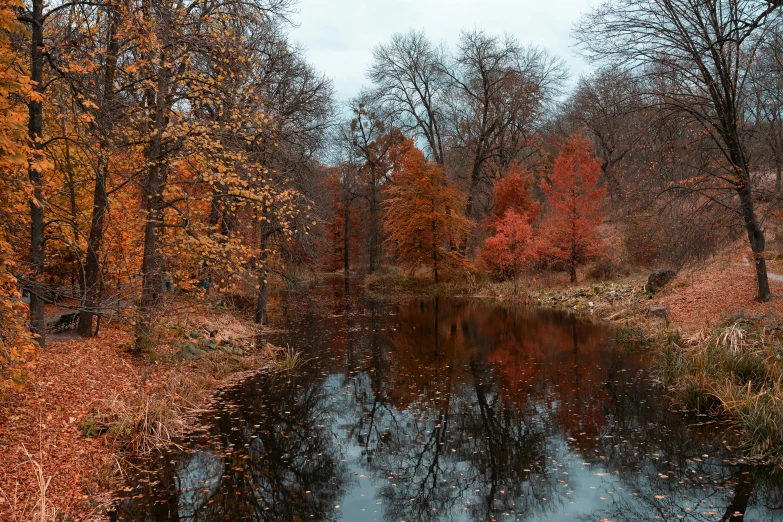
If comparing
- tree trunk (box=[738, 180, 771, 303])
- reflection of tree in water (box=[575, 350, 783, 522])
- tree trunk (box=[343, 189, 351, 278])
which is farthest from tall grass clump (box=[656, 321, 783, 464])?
tree trunk (box=[343, 189, 351, 278])

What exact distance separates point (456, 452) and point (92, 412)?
5.10 metres

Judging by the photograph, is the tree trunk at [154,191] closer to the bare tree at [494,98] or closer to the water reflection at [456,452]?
the water reflection at [456,452]

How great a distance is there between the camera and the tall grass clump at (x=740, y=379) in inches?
271

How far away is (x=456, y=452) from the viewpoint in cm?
739

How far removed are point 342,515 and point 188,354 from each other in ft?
22.7

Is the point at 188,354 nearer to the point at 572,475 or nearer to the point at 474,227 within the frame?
the point at 572,475

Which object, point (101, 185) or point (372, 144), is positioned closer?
point (101, 185)

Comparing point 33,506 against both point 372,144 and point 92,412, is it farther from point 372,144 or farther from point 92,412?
point 372,144

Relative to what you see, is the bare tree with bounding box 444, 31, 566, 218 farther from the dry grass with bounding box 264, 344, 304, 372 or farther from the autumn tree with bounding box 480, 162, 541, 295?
the dry grass with bounding box 264, 344, 304, 372

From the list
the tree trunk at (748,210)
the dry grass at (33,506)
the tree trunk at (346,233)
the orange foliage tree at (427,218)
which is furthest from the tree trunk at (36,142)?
the tree trunk at (346,233)

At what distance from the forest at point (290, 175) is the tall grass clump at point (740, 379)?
0.06 meters

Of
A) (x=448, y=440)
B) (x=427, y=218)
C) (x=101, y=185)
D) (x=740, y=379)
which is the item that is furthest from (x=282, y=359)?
(x=427, y=218)

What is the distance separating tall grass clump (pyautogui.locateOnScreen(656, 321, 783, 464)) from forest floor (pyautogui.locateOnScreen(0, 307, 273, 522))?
7.78 meters

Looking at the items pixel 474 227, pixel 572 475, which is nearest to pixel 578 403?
pixel 572 475
